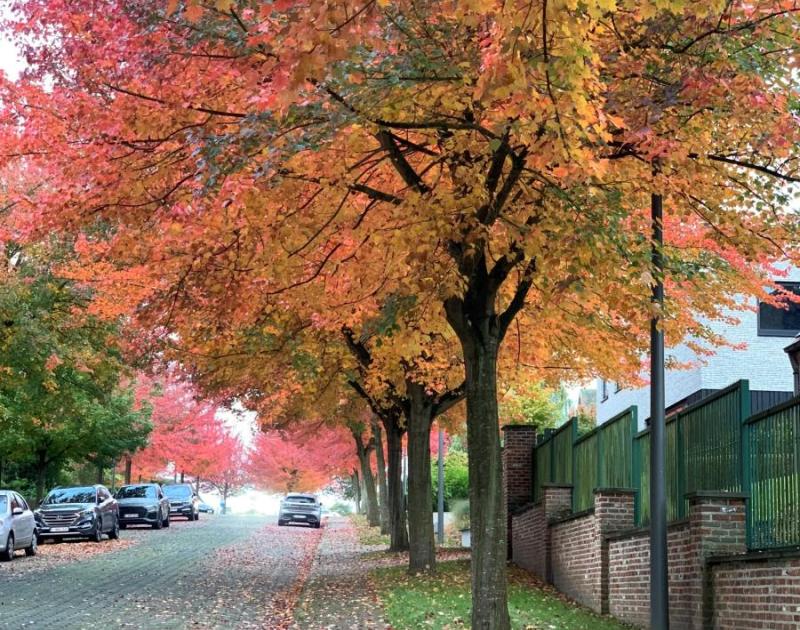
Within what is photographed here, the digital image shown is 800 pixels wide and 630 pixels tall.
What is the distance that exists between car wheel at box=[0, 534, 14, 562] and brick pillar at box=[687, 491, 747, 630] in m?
16.2

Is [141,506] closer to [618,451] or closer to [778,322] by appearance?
[778,322]

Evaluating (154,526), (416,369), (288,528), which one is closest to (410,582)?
(416,369)

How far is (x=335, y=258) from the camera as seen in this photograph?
1288 cm

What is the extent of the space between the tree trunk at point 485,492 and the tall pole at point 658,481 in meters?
1.56

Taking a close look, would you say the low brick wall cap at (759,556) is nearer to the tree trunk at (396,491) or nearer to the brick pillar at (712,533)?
the brick pillar at (712,533)

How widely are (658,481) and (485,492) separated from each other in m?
1.93

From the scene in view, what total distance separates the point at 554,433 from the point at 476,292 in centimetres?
970

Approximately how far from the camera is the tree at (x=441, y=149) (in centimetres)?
861

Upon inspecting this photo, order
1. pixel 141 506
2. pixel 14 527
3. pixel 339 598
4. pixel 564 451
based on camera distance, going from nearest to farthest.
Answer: pixel 339 598 → pixel 564 451 → pixel 14 527 → pixel 141 506

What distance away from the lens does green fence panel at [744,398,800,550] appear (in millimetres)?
9188

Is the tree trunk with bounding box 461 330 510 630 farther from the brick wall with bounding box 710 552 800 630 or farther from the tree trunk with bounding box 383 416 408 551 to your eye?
the tree trunk with bounding box 383 416 408 551

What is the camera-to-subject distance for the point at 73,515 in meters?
29.1

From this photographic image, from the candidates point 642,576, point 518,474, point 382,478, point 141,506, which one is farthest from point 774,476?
point 141,506

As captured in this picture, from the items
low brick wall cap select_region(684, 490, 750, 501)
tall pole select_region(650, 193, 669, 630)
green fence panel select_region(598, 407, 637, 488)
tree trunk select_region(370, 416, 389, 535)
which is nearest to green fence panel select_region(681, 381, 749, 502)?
low brick wall cap select_region(684, 490, 750, 501)
